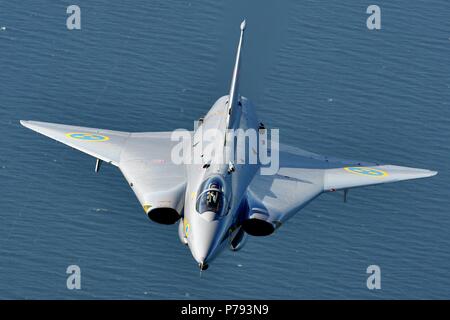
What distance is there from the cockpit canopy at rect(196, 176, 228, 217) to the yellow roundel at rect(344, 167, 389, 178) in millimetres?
11490

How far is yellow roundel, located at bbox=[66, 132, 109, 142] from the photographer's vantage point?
78375 mm

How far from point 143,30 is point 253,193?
110 feet

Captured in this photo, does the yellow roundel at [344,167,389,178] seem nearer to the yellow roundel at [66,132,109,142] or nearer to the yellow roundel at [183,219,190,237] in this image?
the yellow roundel at [183,219,190,237]

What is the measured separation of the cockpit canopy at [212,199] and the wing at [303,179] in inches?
123

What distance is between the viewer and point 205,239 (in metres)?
67.2

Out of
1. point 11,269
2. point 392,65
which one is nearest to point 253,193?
point 11,269

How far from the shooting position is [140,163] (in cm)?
7606

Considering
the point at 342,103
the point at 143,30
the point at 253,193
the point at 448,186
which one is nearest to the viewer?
the point at 253,193

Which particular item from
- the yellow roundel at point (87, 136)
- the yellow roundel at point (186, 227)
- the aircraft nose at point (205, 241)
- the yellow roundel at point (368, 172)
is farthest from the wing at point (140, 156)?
the yellow roundel at point (368, 172)

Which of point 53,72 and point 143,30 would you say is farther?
point 143,30

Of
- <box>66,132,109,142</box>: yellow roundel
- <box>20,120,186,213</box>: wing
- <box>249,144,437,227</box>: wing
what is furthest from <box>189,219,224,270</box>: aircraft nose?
<box>66,132,109,142</box>: yellow roundel

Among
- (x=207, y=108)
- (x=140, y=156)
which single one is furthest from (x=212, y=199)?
(x=207, y=108)

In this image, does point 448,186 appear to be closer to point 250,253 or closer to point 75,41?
point 250,253

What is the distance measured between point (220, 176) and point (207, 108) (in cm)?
2206
